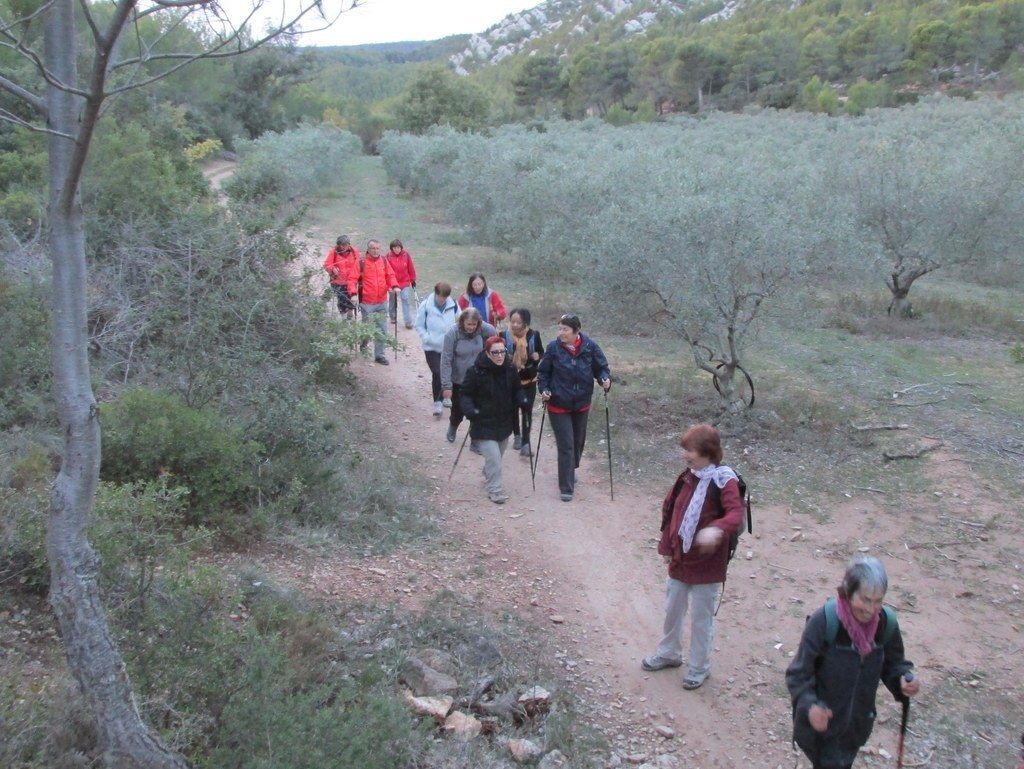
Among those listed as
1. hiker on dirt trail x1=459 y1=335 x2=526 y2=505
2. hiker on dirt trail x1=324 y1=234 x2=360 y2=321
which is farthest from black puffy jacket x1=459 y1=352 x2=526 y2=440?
hiker on dirt trail x1=324 y1=234 x2=360 y2=321

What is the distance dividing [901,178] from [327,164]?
25133 mm

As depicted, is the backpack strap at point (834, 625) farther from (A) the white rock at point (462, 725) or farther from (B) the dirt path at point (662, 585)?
(A) the white rock at point (462, 725)

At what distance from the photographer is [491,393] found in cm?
721

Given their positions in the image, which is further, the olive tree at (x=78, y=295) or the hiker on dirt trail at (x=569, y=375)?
the hiker on dirt trail at (x=569, y=375)

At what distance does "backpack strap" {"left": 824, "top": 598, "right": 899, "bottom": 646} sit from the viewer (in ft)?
11.4

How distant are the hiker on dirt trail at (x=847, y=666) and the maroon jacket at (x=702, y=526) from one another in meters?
1.09

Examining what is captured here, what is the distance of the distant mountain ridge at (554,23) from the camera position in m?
120

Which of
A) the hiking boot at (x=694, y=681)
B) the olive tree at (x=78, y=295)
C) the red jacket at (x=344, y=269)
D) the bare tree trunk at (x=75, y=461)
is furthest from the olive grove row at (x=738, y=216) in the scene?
the bare tree trunk at (x=75, y=461)

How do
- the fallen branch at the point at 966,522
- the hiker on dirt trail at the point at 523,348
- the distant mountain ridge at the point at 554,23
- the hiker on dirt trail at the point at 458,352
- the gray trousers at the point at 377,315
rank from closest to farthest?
the fallen branch at the point at 966,522 → the hiker on dirt trail at the point at 523,348 → the hiker on dirt trail at the point at 458,352 → the gray trousers at the point at 377,315 → the distant mountain ridge at the point at 554,23

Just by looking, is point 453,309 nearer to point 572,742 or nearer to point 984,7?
point 572,742

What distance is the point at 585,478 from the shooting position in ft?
27.6

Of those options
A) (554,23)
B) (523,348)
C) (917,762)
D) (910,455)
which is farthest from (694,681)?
(554,23)

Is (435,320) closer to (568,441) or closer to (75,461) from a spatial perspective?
(568,441)

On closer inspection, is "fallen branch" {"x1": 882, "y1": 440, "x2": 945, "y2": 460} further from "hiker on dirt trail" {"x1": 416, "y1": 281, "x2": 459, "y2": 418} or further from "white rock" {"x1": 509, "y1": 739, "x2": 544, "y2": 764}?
Result: "white rock" {"x1": 509, "y1": 739, "x2": 544, "y2": 764}
